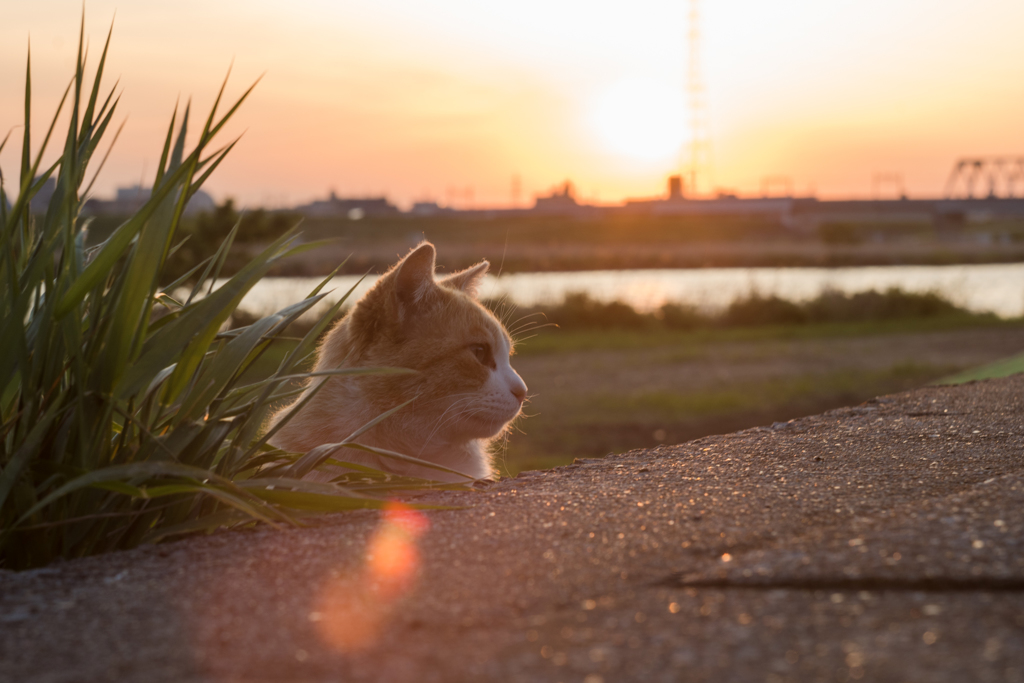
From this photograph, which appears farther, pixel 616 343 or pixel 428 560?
pixel 616 343

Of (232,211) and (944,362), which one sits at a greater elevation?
(232,211)

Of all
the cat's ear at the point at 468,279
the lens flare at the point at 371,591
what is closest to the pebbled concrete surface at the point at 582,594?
the lens flare at the point at 371,591

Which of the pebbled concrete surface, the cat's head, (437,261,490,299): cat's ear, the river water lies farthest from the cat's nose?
the river water

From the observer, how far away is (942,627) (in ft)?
4.97

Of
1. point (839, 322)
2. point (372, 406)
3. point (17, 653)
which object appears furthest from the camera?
point (839, 322)

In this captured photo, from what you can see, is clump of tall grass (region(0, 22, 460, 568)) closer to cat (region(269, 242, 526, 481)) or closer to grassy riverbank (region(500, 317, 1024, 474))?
cat (region(269, 242, 526, 481))

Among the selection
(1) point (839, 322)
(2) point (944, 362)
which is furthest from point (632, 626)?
(1) point (839, 322)

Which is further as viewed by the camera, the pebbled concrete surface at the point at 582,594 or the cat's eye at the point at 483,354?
the cat's eye at the point at 483,354

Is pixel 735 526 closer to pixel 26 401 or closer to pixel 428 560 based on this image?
pixel 428 560

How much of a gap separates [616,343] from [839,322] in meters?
6.05

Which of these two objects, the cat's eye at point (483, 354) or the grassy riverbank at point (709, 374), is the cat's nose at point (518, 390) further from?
the grassy riverbank at point (709, 374)

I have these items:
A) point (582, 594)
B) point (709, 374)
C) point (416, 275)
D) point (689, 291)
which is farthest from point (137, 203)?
point (689, 291)

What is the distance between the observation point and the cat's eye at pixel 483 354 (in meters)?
3.65

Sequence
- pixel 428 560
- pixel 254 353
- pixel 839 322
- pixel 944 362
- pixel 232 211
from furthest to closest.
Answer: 1. pixel 839 322
2. pixel 232 211
3. pixel 944 362
4. pixel 254 353
5. pixel 428 560
